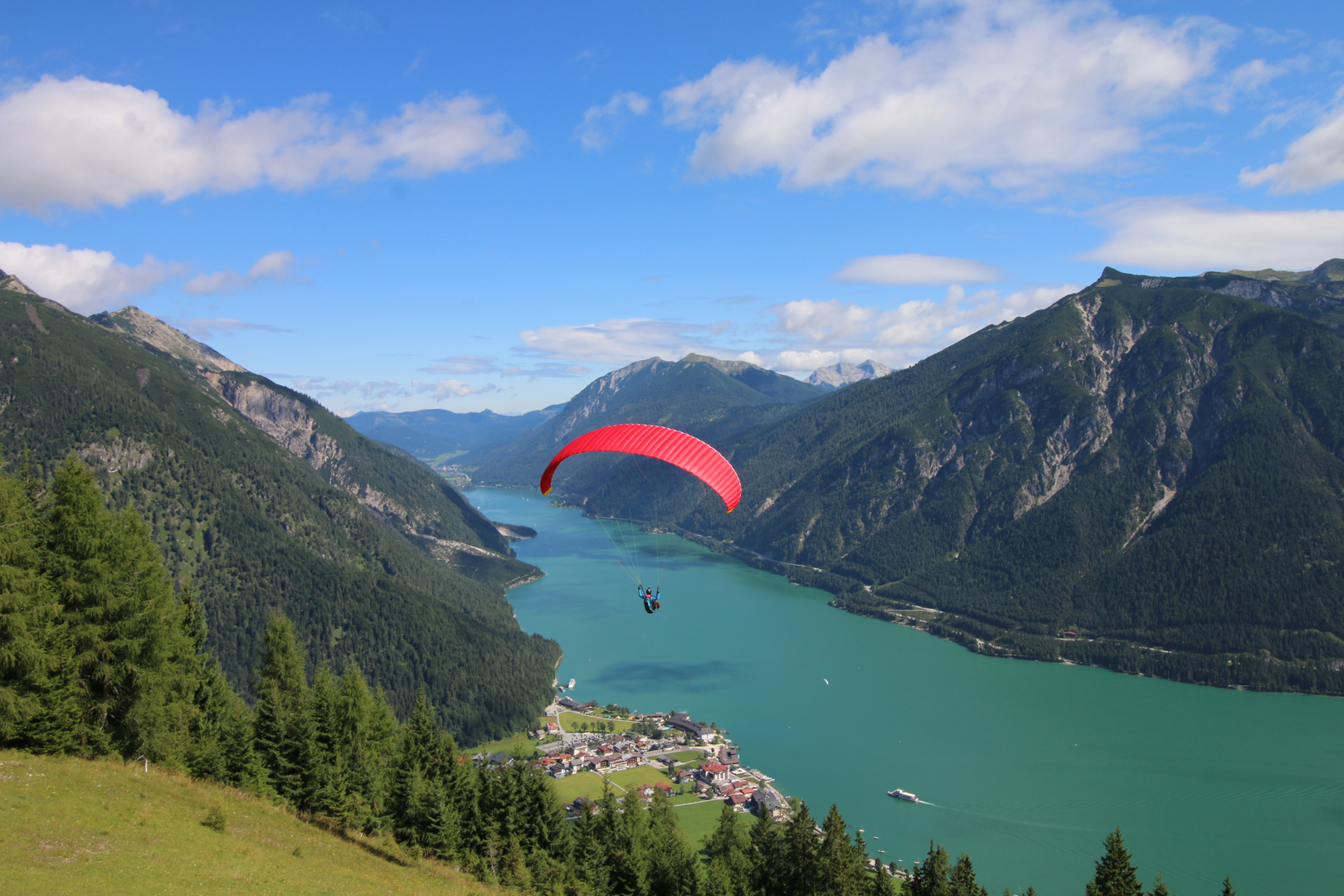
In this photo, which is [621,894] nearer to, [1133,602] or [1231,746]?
[1231,746]

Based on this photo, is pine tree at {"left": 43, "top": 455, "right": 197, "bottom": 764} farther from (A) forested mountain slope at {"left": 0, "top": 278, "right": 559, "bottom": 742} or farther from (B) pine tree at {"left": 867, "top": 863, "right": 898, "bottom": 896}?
(A) forested mountain slope at {"left": 0, "top": 278, "right": 559, "bottom": 742}

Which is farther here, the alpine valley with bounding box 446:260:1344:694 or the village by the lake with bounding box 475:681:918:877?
the alpine valley with bounding box 446:260:1344:694

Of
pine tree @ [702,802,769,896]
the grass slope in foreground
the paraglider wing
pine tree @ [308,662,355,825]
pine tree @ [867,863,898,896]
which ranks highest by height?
the paraglider wing

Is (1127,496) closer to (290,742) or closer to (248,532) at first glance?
(248,532)

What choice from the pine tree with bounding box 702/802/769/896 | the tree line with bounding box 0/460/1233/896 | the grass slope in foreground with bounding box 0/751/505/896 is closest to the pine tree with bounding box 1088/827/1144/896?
the tree line with bounding box 0/460/1233/896

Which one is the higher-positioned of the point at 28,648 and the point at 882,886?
the point at 28,648

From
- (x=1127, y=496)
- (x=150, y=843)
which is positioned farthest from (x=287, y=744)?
(x=1127, y=496)

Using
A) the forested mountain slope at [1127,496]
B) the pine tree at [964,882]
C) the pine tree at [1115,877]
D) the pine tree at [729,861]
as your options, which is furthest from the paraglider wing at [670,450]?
the forested mountain slope at [1127,496]
